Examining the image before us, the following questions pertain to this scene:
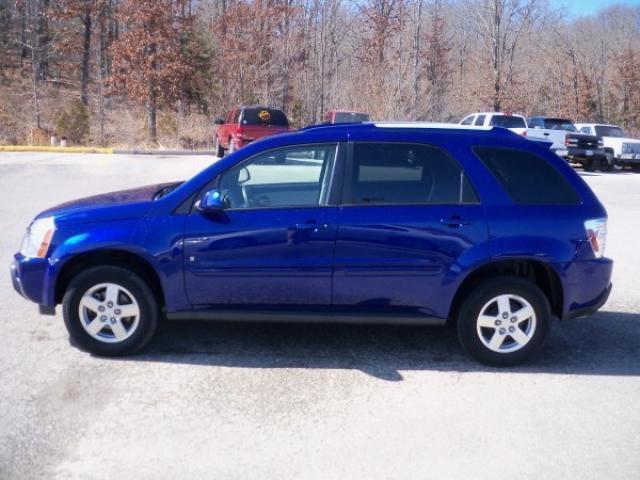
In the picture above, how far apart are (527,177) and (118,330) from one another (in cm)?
328

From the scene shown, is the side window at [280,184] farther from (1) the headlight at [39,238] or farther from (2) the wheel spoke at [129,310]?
(1) the headlight at [39,238]

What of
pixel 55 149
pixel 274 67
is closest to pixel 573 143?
pixel 274 67

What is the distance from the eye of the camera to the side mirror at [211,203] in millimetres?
4848

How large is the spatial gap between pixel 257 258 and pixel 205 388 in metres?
0.98

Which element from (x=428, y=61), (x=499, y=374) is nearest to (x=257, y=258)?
(x=499, y=374)

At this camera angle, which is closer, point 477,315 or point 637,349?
point 477,315

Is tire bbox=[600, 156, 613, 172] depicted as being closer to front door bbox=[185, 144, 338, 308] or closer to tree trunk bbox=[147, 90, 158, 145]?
tree trunk bbox=[147, 90, 158, 145]

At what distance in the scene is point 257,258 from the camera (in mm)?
4941

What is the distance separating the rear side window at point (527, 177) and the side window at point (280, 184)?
1.18 m

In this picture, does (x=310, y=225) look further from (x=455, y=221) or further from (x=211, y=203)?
(x=455, y=221)

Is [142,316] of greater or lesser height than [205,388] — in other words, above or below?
above

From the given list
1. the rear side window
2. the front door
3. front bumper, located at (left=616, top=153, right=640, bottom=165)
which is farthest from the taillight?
front bumper, located at (left=616, top=153, right=640, bottom=165)

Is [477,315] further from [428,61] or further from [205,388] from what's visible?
[428,61]

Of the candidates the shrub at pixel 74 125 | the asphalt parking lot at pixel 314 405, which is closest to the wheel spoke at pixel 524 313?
the asphalt parking lot at pixel 314 405
